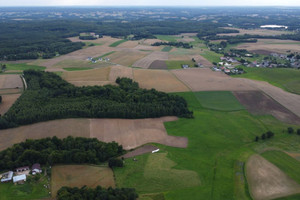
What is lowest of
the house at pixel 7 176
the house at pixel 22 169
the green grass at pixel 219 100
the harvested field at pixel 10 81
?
the house at pixel 7 176

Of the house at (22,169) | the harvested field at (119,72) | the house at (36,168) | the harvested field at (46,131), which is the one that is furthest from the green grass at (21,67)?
the house at (36,168)

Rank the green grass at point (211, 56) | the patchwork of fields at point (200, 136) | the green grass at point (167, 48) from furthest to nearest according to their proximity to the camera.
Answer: the green grass at point (167, 48), the green grass at point (211, 56), the patchwork of fields at point (200, 136)

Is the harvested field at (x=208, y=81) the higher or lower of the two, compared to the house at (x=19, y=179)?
higher

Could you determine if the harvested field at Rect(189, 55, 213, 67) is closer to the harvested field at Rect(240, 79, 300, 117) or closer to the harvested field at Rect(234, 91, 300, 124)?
the harvested field at Rect(240, 79, 300, 117)

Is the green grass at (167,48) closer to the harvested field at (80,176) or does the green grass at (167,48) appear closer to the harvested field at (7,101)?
the harvested field at (7,101)

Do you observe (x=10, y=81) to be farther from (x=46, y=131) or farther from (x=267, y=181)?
(x=267, y=181)

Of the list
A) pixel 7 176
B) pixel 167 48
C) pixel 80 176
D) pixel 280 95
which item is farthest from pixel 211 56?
pixel 7 176
